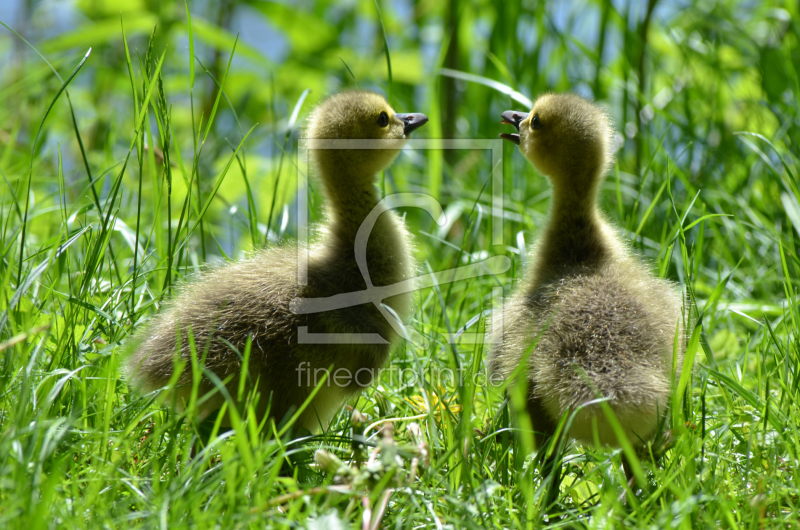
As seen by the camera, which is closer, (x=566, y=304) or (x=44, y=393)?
(x=44, y=393)

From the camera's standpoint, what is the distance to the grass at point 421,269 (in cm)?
172

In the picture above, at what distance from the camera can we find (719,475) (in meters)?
1.98

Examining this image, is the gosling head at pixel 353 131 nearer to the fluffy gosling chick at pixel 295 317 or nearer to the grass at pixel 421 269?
the fluffy gosling chick at pixel 295 317

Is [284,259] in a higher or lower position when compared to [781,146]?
lower

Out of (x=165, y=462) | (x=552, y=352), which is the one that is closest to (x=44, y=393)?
(x=165, y=462)

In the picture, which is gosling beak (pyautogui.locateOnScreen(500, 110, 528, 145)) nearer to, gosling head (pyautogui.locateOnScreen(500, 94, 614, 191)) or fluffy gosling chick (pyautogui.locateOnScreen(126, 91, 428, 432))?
gosling head (pyautogui.locateOnScreen(500, 94, 614, 191))

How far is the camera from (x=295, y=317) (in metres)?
2.21

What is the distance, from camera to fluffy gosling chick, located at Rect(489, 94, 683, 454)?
77.8 inches

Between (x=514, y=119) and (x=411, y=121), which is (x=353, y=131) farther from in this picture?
(x=514, y=119)

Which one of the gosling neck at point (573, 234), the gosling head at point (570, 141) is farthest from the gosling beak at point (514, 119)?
the gosling neck at point (573, 234)

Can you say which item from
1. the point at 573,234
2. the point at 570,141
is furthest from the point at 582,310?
the point at 570,141

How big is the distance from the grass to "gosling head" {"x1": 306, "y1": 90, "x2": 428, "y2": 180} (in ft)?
0.99

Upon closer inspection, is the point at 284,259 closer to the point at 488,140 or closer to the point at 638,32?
the point at 488,140

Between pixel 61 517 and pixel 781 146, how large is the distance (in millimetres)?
3683
